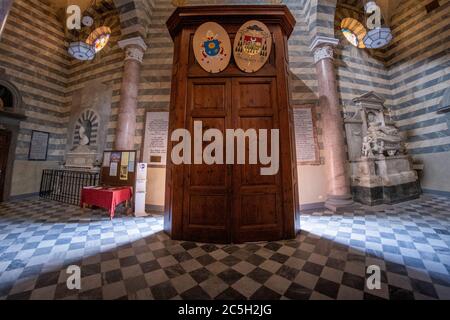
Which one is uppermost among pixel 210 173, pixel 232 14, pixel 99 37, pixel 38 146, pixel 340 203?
pixel 99 37

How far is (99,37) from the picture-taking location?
7160mm

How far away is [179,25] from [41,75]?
7.27m

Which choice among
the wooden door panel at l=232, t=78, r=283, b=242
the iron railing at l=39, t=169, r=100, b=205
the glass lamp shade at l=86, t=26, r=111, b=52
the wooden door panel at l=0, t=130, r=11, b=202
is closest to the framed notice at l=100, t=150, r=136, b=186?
the iron railing at l=39, t=169, r=100, b=205

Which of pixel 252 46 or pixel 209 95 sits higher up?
pixel 252 46

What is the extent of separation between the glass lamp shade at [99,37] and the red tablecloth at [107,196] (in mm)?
6061

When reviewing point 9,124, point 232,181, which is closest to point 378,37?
point 232,181

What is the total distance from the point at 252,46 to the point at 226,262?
367cm

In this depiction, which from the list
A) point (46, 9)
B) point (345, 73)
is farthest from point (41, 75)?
point (345, 73)

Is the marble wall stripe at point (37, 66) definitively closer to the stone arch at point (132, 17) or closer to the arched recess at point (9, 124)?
the arched recess at point (9, 124)

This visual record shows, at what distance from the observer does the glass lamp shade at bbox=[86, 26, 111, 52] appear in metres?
6.92

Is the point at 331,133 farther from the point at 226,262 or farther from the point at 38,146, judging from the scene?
the point at 38,146

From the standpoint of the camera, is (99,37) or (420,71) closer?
(420,71)

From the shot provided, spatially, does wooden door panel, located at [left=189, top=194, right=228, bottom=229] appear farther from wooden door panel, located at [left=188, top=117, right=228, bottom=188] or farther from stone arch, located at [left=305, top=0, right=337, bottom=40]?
stone arch, located at [left=305, top=0, right=337, bottom=40]
